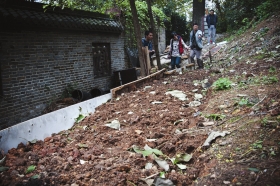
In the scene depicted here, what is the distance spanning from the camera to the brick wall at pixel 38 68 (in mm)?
6578

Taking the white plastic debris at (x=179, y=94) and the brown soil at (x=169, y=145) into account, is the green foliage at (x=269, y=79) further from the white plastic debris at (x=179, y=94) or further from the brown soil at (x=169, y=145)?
the white plastic debris at (x=179, y=94)

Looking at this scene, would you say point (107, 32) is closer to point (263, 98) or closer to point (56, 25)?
point (56, 25)

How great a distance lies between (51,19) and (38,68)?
1.75 metres

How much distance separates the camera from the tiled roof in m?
6.40

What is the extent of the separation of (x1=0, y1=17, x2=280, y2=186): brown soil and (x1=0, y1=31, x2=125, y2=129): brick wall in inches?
128

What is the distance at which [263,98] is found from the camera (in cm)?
372

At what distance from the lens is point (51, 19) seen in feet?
24.3

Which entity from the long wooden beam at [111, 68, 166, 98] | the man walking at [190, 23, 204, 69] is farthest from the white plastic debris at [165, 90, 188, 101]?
the man walking at [190, 23, 204, 69]

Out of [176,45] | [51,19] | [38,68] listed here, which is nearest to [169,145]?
[38,68]

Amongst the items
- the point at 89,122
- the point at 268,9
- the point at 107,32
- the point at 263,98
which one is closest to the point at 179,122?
the point at 263,98

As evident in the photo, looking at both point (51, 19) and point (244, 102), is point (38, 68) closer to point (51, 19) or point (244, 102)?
point (51, 19)

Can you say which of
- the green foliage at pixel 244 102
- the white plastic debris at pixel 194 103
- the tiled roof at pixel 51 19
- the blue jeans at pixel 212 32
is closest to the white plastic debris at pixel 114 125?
the white plastic debris at pixel 194 103

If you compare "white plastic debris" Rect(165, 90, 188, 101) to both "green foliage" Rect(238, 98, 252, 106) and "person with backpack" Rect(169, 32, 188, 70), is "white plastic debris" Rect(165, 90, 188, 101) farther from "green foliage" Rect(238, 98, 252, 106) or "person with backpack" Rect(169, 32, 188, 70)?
"person with backpack" Rect(169, 32, 188, 70)

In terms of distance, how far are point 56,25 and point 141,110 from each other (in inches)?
192
